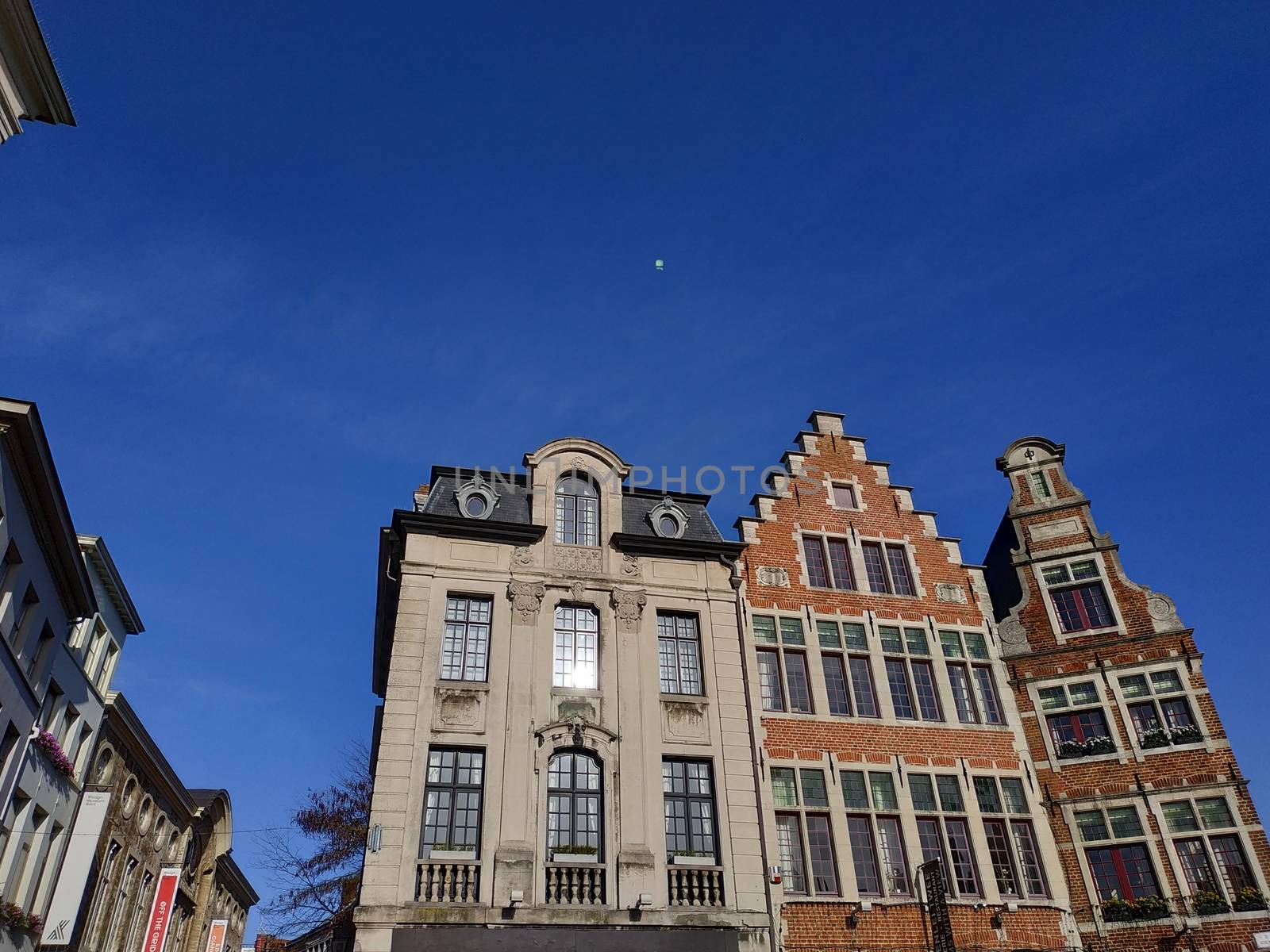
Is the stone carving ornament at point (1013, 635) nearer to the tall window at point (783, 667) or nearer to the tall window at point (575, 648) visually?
the tall window at point (783, 667)

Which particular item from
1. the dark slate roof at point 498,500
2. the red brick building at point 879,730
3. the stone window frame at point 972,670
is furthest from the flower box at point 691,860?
the dark slate roof at point 498,500

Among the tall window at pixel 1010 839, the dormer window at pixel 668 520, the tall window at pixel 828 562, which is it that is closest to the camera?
the tall window at pixel 1010 839

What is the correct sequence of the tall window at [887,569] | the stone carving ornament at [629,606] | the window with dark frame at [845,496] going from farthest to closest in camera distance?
1. the window with dark frame at [845,496]
2. the tall window at [887,569]
3. the stone carving ornament at [629,606]

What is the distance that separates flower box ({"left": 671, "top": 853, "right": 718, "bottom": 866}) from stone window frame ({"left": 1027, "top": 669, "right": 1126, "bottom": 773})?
9.05 metres

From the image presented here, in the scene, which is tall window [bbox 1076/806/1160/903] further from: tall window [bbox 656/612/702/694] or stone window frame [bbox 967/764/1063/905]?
tall window [bbox 656/612/702/694]

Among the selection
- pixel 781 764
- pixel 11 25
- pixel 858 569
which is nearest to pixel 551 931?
pixel 781 764

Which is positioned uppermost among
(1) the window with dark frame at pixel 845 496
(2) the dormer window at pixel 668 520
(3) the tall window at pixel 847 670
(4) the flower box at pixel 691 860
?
(1) the window with dark frame at pixel 845 496

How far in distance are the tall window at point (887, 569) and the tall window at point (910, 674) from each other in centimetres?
118

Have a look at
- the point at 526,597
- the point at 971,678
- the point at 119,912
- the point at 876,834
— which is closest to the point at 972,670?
the point at 971,678

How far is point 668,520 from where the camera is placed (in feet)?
74.8

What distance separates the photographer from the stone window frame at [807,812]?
18.6 meters

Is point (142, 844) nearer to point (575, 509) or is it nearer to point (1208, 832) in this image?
point (575, 509)

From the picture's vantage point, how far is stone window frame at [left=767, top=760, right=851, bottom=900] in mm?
18561

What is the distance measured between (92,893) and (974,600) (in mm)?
26973
